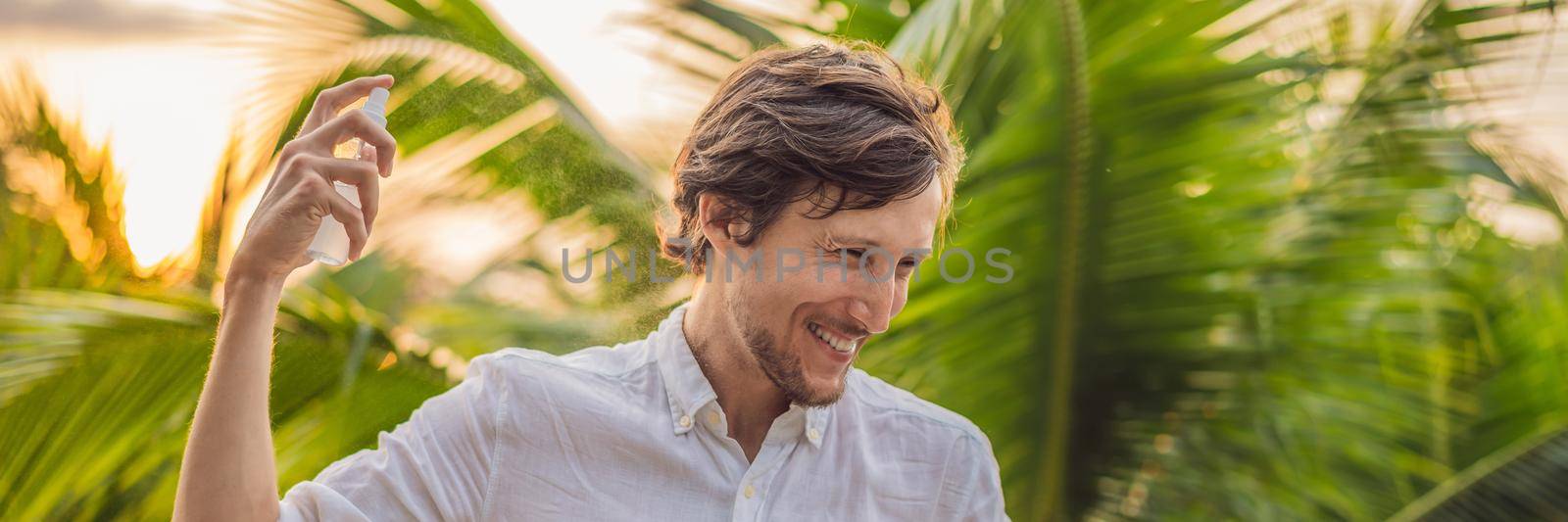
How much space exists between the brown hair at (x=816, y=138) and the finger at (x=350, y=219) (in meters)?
0.48

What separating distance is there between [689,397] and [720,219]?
9.0 inches

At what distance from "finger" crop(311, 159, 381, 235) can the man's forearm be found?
109mm

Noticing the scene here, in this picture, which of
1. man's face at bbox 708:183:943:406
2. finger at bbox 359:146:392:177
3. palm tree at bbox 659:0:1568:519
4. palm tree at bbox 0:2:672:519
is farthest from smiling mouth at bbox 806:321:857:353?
palm tree at bbox 0:2:672:519

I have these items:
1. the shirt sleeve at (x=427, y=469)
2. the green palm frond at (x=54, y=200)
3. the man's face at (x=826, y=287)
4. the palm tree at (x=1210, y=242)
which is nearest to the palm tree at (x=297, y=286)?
the green palm frond at (x=54, y=200)

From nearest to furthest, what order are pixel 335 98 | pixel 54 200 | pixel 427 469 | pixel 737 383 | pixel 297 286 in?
1. pixel 335 98
2. pixel 427 469
3. pixel 737 383
4. pixel 297 286
5. pixel 54 200

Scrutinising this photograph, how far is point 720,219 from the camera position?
62.2 inches

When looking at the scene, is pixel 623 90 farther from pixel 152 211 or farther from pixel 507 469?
pixel 507 469

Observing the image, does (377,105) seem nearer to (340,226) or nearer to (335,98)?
(335,98)

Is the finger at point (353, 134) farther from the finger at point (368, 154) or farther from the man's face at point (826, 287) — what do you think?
the man's face at point (826, 287)

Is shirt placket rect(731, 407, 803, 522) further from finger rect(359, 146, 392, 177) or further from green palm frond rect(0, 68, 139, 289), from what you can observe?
green palm frond rect(0, 68, 139, 289)

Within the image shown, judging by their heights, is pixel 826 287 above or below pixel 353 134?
below

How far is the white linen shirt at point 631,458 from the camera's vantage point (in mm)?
1422

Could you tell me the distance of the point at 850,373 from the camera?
5.43 ft

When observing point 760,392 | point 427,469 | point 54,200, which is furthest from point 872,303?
point 54,200
